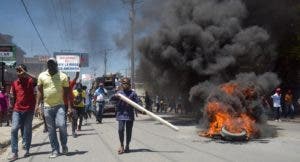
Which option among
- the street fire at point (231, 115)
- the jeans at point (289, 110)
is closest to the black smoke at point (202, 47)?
the jeans at point (289, 110)

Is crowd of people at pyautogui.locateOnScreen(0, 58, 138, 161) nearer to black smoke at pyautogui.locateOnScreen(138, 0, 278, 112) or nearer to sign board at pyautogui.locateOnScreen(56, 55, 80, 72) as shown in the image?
black smoke at pyautogui.locateOnScreen(138, 0, 278, 112)

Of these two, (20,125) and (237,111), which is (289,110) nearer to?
(237,111)

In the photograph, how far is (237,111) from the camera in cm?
1570

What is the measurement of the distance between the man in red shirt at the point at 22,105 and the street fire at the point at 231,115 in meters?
5.81

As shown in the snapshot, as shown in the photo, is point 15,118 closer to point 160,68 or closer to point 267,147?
point 267,147

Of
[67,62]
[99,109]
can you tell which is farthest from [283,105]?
[67,62]

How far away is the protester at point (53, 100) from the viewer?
33.7 ft

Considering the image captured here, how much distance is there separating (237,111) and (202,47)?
7.12 m

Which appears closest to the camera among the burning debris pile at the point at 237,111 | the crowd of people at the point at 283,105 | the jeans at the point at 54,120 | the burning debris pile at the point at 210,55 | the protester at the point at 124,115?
the jeans at the point at 54,120

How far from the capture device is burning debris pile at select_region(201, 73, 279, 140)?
1442 cm

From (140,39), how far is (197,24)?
13.5 feet

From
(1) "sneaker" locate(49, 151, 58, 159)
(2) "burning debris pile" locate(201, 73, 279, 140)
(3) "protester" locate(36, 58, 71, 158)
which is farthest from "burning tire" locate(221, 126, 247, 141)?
(1) "sneaker" locate(49, 151, 58, 159)

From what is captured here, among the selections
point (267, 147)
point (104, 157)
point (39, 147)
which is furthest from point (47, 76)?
point (267, 147)

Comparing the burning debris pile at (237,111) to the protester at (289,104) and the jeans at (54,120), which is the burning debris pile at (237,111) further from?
the protester at (289,104)
